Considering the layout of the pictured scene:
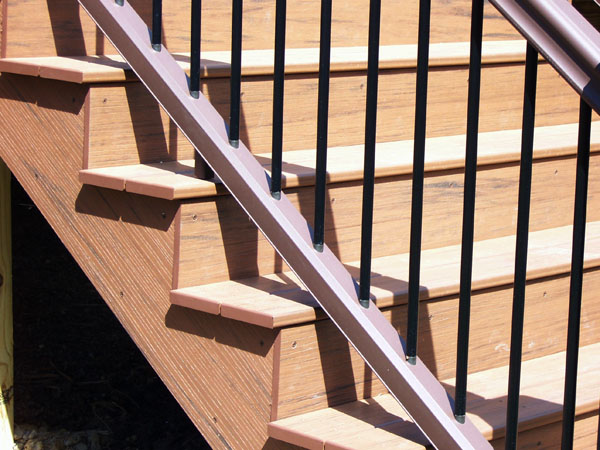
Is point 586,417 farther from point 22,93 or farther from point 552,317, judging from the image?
point 22,93

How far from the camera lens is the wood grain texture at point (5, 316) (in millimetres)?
Answer: 2797

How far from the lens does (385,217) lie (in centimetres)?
201

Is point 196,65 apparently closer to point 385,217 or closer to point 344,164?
point 344,164

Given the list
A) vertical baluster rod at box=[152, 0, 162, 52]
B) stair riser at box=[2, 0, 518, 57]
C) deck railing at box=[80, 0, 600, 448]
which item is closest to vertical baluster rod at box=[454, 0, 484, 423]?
deck railing at box=[80, 0, 600, 448]

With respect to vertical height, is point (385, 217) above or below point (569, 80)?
below

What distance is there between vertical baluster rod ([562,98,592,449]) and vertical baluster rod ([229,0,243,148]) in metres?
0.69

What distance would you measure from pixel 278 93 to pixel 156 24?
1.11ft

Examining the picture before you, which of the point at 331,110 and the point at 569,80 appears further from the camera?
the point at 331,110

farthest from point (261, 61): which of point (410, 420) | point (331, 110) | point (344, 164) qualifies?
point (410, 420)

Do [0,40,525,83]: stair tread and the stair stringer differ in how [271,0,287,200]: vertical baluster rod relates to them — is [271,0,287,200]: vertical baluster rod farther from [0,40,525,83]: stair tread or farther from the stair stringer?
[0,40,525,83]: stair tread

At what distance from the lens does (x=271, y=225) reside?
1700mm

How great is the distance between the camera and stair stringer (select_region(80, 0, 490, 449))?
5.10ft

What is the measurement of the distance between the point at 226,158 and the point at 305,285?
293 millimetres

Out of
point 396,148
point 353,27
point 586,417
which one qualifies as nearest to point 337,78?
point 396,148
